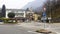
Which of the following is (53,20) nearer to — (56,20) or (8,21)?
(56,20)

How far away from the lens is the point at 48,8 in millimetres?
90938

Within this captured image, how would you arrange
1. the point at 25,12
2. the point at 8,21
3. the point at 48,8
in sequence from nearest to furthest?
the point at 8,21 → the point at 48,8 → the point at 25,12

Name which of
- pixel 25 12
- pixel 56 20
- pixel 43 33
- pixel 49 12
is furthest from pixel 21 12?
pixel 43 33

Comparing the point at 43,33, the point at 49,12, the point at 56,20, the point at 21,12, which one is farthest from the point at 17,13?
the point at 43,33

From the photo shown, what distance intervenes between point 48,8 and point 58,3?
16.8ft

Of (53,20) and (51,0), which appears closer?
(53,20)

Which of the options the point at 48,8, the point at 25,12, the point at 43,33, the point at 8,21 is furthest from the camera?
the point at 25,12

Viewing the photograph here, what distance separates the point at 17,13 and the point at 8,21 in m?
76.1

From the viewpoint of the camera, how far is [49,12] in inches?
3679

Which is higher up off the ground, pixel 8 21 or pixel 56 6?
pixel 56 6

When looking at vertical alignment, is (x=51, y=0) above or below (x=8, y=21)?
above

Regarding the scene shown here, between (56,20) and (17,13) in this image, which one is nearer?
(56,20)

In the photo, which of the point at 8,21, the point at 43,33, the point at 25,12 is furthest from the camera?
the point at 25,12

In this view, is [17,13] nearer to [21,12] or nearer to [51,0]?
[21,12]
